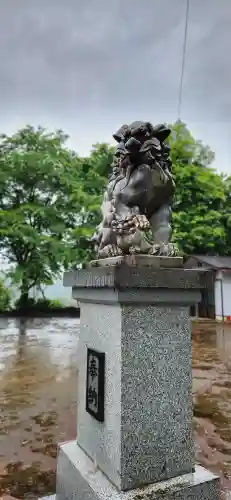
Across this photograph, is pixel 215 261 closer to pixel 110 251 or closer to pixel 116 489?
pixel 110 251

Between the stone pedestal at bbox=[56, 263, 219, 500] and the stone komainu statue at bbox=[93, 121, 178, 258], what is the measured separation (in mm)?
252

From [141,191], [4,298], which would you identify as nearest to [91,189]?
[4,298]

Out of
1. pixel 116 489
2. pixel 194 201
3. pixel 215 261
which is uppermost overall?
pixel 194 201

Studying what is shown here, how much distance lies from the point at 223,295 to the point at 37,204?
28.7ft

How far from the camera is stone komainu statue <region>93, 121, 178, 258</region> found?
6.54 feet

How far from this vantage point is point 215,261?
1594 centimetres

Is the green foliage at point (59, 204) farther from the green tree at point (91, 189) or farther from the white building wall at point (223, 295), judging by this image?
the white building wall at point (223, 295)

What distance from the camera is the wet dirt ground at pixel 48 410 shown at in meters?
2.69

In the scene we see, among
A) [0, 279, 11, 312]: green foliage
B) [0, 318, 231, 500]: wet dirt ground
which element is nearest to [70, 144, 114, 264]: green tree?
[0, 279, 11, 312]: green foliage

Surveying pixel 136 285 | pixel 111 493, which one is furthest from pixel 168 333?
pixel 111 493

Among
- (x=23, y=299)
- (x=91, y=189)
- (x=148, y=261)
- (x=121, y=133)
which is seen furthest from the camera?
(x=23, y=299)

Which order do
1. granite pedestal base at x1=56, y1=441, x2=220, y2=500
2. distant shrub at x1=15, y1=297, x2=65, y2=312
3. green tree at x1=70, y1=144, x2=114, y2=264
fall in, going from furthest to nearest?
distant shrub at x1=15, y1=297, x2=65, y2=312 < green tree at x1=70, y1=144, x2=114, y2=264 < granite pedestal base at x1=56, y1=441, x2=220, y2=500

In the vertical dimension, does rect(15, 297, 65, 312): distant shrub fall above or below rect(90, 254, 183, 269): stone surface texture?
below

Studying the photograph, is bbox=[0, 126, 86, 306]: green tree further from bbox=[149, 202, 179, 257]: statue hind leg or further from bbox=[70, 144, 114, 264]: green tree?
bbox=[149, 202, 179, 257]: statue hind leg
